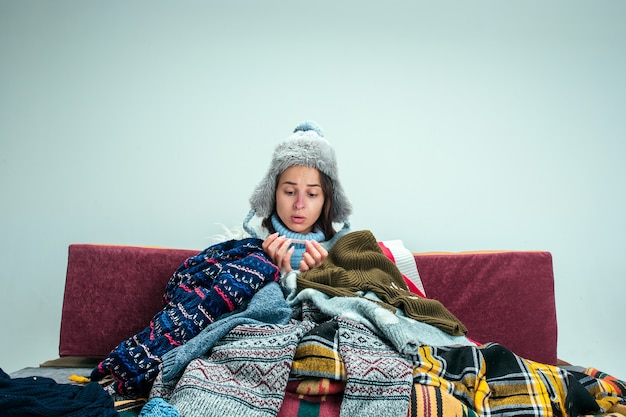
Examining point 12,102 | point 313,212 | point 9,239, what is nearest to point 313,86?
point 313,212

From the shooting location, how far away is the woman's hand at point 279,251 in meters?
1.32

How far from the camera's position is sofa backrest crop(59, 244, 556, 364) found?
147cm

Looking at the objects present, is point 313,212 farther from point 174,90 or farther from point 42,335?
point 42,335

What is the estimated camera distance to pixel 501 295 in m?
1.60

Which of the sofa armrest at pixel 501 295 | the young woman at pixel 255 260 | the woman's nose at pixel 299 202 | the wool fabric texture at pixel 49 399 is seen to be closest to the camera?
the wool fabric texture at pixel 49 399

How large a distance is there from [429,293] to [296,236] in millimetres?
481

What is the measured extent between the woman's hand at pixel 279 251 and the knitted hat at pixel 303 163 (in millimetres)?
200

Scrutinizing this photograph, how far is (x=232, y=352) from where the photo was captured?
0.88 m


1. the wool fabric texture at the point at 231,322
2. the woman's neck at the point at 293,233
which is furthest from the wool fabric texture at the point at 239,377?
the woman's neck at the point at 293,233

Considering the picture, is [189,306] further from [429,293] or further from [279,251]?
[429,293]

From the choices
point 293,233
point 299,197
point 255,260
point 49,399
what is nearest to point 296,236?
point 293,233

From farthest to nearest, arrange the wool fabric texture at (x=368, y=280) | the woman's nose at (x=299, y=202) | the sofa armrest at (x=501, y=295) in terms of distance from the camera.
→ the sofa armrest at (x=501, y=295) < the woman's nose at (x=299, y=202) < the wool fabric texture at (x=368, y=280)

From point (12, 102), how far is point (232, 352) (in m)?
1.58

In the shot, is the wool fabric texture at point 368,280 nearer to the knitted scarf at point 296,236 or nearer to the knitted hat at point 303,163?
the knitted scarf at point 296,236
